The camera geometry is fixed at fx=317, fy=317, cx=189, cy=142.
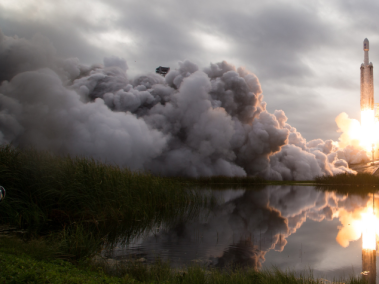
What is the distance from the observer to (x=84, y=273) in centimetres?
484

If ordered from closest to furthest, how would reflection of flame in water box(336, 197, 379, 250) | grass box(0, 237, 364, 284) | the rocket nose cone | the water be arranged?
grass box(0, 237, 364, 284) → the water → reflection of flame in water box(336, 197, 379, 250) → the rocket nose cone

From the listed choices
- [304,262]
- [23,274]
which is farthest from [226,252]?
[23,274]

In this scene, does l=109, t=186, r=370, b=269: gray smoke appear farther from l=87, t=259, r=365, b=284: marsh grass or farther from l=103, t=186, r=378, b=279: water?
l=87, t=259, r=365, b=284: marsh grass

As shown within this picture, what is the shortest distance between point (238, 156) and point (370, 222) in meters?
33.3

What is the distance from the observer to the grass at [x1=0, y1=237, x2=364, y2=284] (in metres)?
3.98

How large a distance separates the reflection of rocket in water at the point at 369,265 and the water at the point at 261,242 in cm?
12

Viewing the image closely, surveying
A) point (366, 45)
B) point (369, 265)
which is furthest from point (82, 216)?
point (366, 45)

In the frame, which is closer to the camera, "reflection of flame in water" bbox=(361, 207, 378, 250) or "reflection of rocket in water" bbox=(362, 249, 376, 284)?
"reflection of rocket in water" bbox=(362, 249, 376, 284)

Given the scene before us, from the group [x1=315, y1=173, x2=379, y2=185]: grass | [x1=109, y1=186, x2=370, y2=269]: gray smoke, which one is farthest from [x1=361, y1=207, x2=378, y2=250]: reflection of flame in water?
[x1=315, y1=173, x2=379, y2=185]: grass

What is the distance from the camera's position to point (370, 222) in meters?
12.5

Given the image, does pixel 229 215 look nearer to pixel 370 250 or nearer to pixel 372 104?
pixel 370 250

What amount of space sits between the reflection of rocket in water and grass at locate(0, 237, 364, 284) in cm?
100

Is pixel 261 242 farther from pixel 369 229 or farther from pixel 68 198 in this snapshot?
pixel 68 198

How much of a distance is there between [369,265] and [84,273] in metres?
6.20
